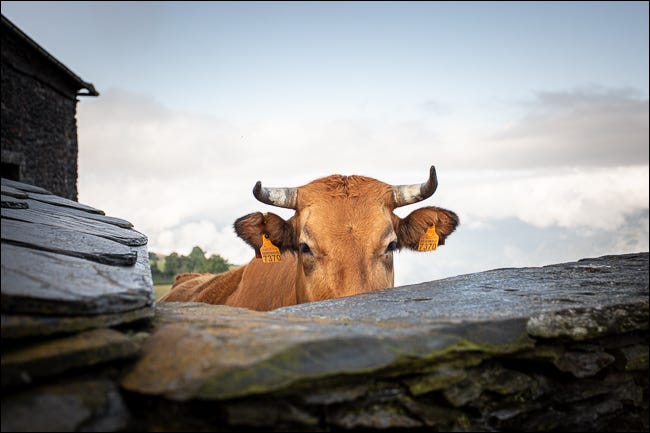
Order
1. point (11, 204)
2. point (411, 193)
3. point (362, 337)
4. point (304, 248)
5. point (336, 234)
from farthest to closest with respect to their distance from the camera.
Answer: point (411, 193)
point (304, 248)
point (336, 234)
point (11, 204)
point (362, 337)

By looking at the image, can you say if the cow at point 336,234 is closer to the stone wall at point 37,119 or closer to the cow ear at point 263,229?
the cow ear at point 263,229

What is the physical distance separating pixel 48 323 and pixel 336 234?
9.48ft

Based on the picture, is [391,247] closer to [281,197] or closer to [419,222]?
[419,222]

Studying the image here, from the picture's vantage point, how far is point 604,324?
2150 millimetres

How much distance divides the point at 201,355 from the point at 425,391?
2.71 ft

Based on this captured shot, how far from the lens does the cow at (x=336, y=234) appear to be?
412cm

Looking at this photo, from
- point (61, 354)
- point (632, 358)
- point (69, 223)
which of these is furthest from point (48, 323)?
point (632, 358)

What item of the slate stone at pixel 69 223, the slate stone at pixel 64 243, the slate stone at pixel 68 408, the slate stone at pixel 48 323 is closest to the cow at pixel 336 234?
the slate stone at pixel 69 223

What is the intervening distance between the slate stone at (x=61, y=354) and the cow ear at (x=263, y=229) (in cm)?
312

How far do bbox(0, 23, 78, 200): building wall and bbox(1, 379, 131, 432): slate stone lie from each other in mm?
12051

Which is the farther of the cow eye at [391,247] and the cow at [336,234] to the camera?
the cow eye at [391,247]

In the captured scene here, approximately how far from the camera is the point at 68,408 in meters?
1.42

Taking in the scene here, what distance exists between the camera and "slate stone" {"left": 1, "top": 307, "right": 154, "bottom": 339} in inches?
57.4

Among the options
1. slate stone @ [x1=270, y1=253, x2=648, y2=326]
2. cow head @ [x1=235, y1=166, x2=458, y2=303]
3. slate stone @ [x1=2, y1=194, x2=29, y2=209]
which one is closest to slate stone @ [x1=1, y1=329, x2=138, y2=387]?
slate stone @ [x1=270, y1=253, x2=648, y2=326]
